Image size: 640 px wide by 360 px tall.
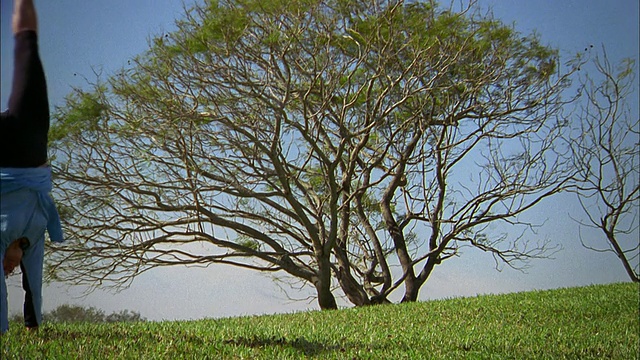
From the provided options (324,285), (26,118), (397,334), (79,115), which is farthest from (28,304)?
(324,285)

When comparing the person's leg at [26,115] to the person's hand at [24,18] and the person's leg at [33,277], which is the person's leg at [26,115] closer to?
the person's hand at [24,18]

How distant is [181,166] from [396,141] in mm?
3323

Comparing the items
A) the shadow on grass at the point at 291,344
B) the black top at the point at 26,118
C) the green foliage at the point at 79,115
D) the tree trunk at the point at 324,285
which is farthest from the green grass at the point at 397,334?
the green foliage at the point at 79,115

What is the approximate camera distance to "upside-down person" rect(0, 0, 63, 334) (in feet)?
4.67

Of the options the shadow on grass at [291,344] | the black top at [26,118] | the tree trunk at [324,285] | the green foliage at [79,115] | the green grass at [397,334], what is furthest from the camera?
the tree trunk at [324,285]

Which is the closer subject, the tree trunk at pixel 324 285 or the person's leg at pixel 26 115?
the person's leg at pixel 26 115

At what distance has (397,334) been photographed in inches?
201

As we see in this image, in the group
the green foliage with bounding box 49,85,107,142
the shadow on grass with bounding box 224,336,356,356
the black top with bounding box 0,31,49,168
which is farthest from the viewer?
the green foliage with bounding box 49,85,107,142

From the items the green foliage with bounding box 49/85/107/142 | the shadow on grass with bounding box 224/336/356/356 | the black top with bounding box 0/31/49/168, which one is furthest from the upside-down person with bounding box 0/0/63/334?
the green foliage with bounding box 49/85/107/142

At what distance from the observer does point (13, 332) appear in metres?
2.69

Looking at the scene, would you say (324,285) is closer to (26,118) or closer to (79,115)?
(79,115)

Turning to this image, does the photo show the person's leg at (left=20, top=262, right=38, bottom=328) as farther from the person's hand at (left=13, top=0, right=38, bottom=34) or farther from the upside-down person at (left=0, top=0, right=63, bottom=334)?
the person's hand at (left=13, top=0, right=38, bottom=34)

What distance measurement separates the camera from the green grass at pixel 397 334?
11.4ft

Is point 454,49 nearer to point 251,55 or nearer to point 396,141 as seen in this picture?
point 396,141
